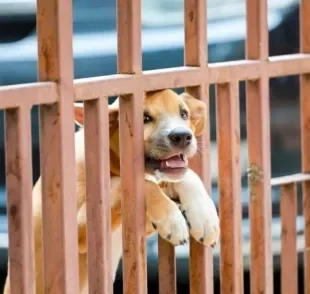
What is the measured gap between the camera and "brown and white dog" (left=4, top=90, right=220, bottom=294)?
3188 mm

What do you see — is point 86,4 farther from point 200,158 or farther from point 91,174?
point 91,174

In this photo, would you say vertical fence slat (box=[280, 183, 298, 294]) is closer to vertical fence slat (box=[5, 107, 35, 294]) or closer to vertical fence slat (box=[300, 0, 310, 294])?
vertical fence slat (box=[300, 0, 310, 294])

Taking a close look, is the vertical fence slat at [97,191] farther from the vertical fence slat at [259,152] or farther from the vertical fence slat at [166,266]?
the vertical fence slat at [259,152]

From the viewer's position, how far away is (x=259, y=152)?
3.51m

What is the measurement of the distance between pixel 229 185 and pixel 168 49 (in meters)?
1.20

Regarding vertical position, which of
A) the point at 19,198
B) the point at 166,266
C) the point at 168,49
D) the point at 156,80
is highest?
the point at 168,49

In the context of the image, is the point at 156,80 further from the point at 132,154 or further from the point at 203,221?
the point at 203,221

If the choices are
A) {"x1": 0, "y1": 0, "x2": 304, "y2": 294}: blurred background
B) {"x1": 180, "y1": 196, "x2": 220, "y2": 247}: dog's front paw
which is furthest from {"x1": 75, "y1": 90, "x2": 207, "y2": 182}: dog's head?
{"x1": 0, "y1": 0, "x2": 304, "y2": 294}: blurred background

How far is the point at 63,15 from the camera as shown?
2756 millimetres

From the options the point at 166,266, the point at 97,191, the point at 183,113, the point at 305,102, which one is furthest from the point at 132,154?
the point at 305,102

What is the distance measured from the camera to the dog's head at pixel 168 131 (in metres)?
3.20

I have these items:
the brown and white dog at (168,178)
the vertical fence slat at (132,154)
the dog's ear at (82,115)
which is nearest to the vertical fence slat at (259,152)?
the brown and white dog at (168,178)

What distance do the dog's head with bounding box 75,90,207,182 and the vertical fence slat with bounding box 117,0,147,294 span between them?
0.39ft

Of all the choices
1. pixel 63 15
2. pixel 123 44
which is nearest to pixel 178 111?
pixel 123 44
